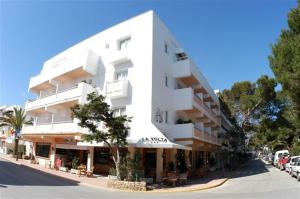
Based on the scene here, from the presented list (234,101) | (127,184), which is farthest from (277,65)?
(234,101)

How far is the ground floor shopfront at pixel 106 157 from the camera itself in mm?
22534

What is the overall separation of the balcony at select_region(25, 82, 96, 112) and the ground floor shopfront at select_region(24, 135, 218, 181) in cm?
339

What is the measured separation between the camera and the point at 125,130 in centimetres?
1956

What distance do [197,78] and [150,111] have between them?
937 centimetres

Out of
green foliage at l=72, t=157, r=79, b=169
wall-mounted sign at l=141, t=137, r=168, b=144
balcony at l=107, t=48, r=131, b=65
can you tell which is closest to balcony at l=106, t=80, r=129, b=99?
balcony at l=107, t=48, r=131, b=65

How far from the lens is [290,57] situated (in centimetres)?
2638

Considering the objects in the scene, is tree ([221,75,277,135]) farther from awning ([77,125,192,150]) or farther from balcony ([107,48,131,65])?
awning ([77,125,192,150])

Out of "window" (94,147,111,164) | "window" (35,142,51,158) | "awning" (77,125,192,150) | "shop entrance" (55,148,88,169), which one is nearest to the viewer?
"awning" (77,125,192,150)

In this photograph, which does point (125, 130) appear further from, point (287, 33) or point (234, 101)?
point (234, 101)

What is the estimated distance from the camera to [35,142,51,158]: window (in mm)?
34397

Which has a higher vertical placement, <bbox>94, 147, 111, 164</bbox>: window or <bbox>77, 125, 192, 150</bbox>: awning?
<bbox>77, 125, 192, 150</bbox>: awning

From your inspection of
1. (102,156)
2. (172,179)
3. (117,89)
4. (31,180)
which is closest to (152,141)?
(172,179)

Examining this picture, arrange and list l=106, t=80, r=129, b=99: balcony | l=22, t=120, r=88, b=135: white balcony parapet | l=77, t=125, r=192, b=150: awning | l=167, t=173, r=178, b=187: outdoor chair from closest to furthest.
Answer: l=77, t=125, r=192, b=150: awning → l=167, t=173, r=178, b=187: outdoor chair → l=106, t=80, r=129, b=99: balcony → l=22, t=120, r=88, b=135: white balcony parapet

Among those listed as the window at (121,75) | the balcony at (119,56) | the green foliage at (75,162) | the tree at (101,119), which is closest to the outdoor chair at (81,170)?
the green foliage at (75,162)
